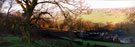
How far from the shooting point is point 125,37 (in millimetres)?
51938

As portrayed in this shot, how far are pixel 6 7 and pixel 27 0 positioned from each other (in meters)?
24.8

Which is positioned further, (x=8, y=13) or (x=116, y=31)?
(x=116, y=31)

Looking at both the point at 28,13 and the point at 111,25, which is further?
the point at 111,25

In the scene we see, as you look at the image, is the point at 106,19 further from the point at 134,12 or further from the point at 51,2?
the point at 51,2

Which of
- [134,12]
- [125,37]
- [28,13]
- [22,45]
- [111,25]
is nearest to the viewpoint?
[22,45]

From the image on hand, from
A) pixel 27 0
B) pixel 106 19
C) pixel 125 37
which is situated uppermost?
pixel 27 0

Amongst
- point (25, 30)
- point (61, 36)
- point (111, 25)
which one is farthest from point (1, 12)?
point (111, 25)

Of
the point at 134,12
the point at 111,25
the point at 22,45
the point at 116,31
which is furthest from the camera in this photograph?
the point at 111,25

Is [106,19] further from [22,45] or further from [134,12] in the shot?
[22,45]

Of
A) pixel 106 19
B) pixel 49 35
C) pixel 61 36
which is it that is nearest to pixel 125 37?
pixel 106 19

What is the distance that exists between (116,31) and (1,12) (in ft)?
122

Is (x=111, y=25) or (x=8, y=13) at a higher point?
(x=8, y=13)

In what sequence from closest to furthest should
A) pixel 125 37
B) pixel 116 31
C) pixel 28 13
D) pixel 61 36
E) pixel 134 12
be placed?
pixel 28 13, pixel 134 12, pixel 61 36, pixel 125 37, pixel 116 31

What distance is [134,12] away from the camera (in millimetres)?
41875
